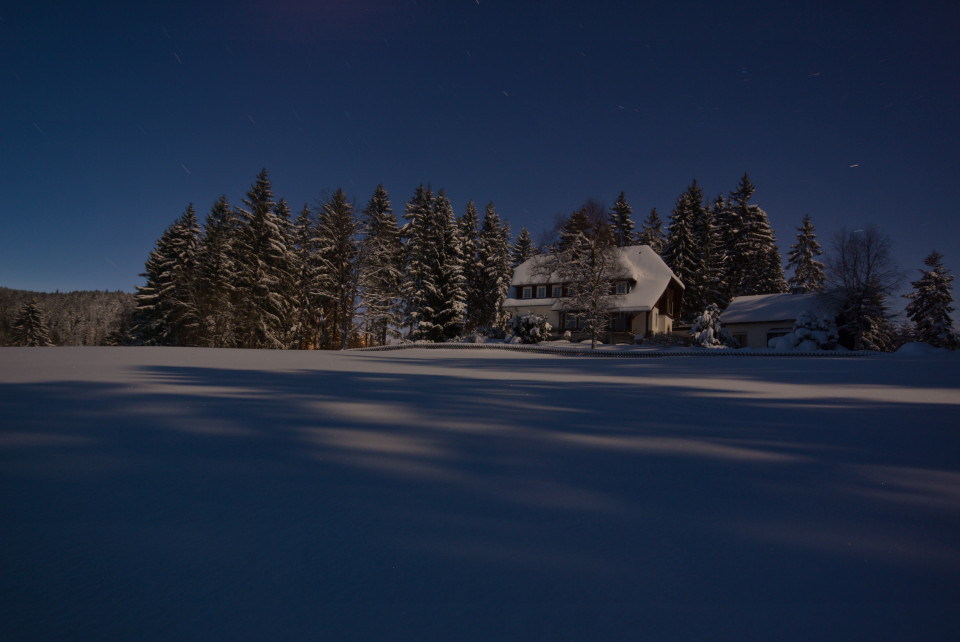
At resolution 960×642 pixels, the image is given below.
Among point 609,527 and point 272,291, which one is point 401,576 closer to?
point 609,527

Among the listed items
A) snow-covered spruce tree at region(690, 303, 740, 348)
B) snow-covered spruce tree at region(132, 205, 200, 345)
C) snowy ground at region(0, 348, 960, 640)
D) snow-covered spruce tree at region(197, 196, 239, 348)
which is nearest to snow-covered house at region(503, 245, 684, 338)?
snow-covered spruce tree at region(690, 303, 740, 348)

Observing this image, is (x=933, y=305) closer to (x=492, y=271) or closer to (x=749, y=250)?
(x=749, y=250)

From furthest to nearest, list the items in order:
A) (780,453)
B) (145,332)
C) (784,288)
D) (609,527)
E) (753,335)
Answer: (784,288) < (145,332) < (753,335) < (780,453) < (609,527)

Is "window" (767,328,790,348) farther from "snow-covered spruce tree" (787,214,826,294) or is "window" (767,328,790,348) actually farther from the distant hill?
the distant hill

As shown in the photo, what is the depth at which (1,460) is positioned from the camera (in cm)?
272

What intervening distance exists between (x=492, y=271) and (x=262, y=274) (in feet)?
60.9

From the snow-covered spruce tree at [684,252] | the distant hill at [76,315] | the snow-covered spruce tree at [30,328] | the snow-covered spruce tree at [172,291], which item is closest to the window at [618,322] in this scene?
the snow-covered spruce tree at [684,252]

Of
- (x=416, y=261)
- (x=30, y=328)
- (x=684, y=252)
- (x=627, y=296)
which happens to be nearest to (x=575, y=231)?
(x=627, y=296)

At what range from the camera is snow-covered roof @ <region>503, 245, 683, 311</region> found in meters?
28.8

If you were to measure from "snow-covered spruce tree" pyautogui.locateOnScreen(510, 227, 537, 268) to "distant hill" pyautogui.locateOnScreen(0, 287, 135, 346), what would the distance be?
5069 cm

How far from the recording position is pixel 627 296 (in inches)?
1167

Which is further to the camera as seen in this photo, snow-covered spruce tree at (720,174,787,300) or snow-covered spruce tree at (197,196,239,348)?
snow-covered spruce tree at (720,174,787,300)

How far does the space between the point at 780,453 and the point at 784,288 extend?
4048 centimetres

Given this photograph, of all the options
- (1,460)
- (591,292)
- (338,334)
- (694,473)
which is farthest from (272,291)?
(694,473)
